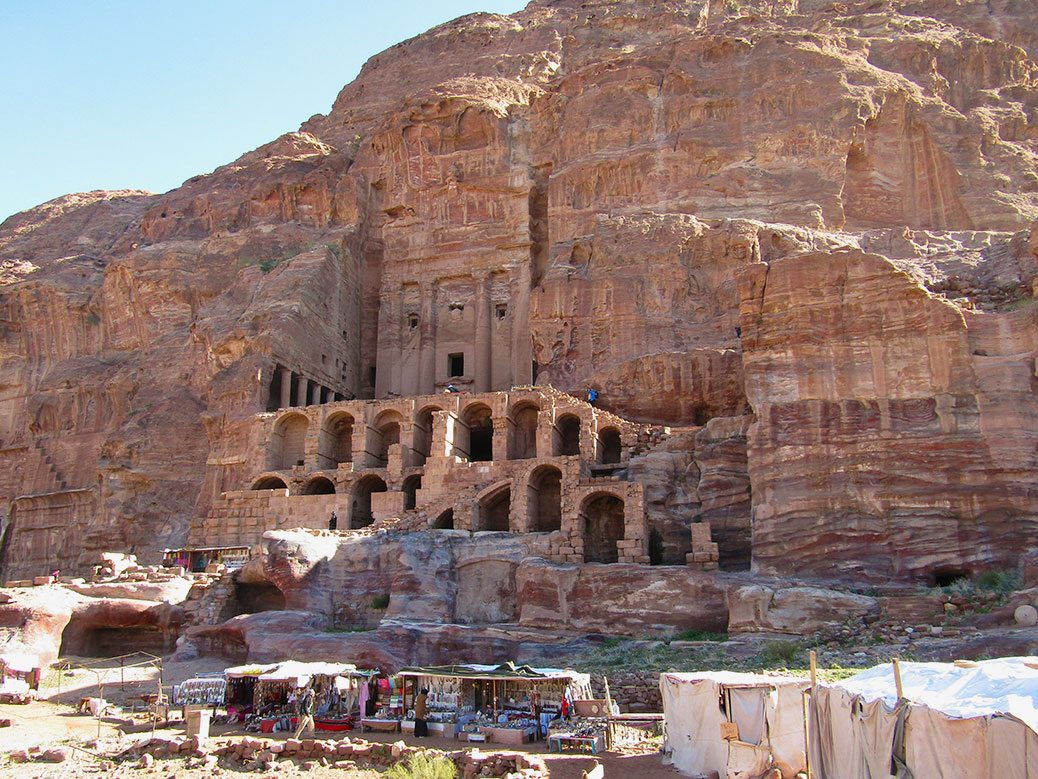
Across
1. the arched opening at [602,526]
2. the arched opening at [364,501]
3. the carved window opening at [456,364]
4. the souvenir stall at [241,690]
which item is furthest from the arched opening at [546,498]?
the carved window opening at [456,364]

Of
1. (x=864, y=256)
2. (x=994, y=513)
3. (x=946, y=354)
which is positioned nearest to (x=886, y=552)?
(x=994, y=513)

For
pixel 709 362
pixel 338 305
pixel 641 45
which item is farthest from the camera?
pixel 641 45

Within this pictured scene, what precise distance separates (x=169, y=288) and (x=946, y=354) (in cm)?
4312

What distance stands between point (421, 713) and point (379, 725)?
3.43 feet

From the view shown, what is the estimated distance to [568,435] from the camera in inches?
1651

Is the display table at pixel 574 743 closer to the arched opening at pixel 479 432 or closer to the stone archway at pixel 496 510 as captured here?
the stone archway at pixel 496 510

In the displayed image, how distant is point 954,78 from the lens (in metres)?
50.9

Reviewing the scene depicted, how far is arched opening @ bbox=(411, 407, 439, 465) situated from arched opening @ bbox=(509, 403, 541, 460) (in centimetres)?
394

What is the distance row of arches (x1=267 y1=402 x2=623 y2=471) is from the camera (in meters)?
41.0

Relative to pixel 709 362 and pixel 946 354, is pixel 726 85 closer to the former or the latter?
pixel 709 362

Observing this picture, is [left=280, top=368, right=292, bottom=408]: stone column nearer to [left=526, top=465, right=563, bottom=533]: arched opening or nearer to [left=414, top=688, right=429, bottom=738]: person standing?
[left=526, top=465, right=563, bottom=533]: arched opening

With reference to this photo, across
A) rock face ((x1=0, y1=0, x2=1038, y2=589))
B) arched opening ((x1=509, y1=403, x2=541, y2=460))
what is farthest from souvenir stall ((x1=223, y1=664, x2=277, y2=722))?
arched opening ((x1=509, y1=403, x2=541, y2=460))

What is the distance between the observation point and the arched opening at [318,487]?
42612 mm

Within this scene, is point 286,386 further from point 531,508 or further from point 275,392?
point 531,508
